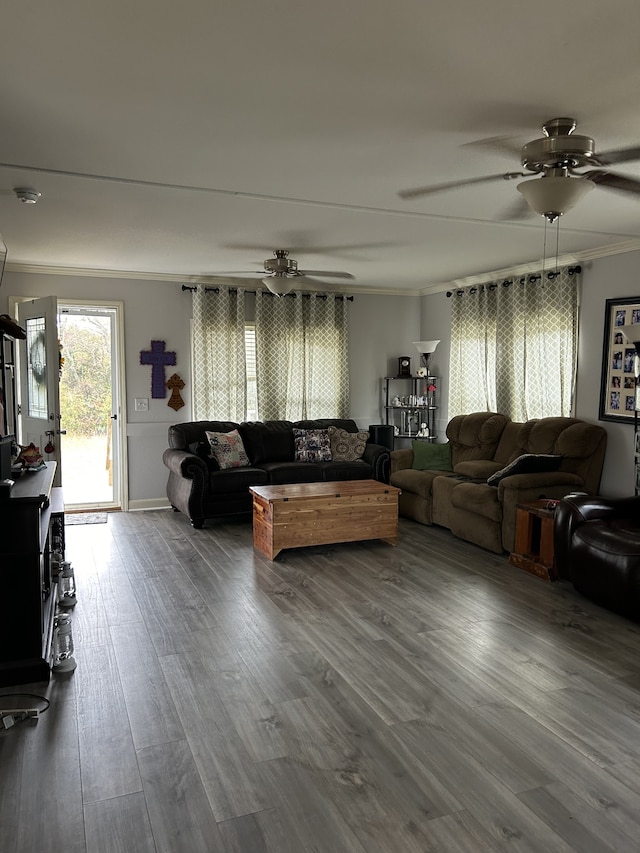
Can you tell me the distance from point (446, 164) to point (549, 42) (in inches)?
49.0

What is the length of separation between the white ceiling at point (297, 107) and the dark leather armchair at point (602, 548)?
1.94 meters

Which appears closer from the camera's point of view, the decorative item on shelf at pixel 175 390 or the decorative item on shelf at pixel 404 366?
the decorative item on shelf at pixel 175 390

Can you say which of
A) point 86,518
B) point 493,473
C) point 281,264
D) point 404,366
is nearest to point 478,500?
point 493,473

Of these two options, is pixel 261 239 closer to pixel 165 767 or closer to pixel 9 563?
pixel 9 563

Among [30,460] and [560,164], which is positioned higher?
[560,164]

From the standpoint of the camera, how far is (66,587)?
13.7 ft

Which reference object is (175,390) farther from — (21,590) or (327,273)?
(21,590)

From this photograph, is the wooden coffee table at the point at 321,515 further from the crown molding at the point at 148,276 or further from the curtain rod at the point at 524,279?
the crown molding at the point at 148,276

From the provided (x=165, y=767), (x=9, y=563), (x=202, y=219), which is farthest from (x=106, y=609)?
(x=202, y=219)

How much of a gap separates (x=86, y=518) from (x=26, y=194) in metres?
3.66

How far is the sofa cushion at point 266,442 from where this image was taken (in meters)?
6.93

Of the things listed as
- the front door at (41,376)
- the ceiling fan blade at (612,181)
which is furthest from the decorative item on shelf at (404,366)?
the ceiling fan blade at (612,181)

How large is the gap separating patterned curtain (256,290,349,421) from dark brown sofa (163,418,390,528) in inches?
12.6

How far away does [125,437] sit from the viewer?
6902mm
